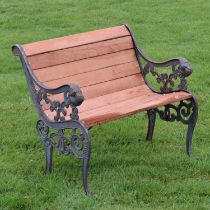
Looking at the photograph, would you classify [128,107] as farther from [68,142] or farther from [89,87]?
[68,142]

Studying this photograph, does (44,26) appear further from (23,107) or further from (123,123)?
(123,123)

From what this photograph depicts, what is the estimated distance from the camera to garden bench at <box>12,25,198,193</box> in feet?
17.0

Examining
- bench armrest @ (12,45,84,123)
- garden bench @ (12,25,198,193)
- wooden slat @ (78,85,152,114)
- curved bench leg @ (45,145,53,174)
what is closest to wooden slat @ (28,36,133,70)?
garden bench @ (12,25,198,193)

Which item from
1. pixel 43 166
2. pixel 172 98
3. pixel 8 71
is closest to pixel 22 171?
pixel 43 166

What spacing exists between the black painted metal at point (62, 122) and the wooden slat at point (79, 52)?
0.17 m

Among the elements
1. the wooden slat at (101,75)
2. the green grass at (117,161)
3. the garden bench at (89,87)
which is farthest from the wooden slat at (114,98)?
the green grass at (117,161)

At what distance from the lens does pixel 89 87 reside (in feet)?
19.5

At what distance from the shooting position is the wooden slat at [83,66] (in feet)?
18.4

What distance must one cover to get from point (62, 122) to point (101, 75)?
3.17 feet

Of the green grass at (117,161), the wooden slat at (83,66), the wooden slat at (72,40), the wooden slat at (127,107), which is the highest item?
the wooden slat at (72,40)

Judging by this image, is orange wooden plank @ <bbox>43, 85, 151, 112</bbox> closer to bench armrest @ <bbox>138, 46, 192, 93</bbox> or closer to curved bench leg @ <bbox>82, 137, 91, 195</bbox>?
bench armrest @ <bbox>138, 46, 192, 93</bbox>

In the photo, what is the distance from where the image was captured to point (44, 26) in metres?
11.8

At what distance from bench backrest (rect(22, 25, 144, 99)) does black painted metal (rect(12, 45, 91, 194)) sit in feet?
0.53

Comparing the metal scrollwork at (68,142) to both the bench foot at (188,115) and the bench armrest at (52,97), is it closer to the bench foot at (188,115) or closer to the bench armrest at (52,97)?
the bench armrest at (52,97)
